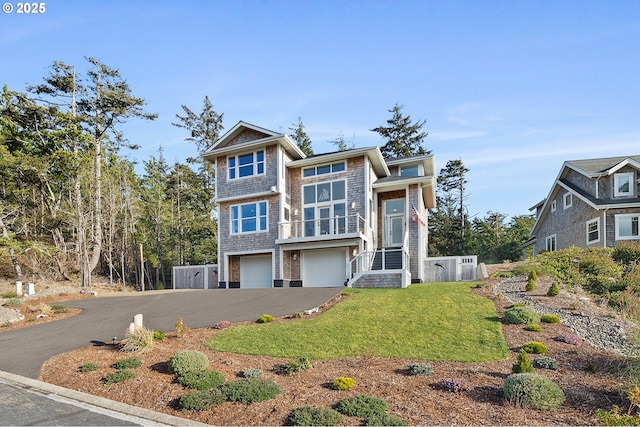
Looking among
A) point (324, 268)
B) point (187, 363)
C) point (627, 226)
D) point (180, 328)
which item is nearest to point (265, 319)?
point (180, 328)

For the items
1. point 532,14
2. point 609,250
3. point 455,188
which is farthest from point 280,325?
point 455,188

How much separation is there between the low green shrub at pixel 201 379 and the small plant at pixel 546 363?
5842 mm

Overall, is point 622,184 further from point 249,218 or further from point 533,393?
point 533,393

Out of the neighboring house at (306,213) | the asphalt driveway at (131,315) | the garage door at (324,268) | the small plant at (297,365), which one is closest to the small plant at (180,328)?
the asphalt driveway at (131,315)

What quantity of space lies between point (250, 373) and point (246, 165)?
51.0 feet

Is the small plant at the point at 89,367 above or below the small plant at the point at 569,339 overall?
below

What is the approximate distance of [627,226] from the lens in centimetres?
2195

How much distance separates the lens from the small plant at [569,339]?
28.7ft

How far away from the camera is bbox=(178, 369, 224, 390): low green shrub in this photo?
6723 mm

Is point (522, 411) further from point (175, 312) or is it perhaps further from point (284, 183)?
point (284, 183)

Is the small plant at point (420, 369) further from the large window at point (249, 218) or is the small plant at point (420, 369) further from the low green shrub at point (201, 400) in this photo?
the large window at point (249, 218)

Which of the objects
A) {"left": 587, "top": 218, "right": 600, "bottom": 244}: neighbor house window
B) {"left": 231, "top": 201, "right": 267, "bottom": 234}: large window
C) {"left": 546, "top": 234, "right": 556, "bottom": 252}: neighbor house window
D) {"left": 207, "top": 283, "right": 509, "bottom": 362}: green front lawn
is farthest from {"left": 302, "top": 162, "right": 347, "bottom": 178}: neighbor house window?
{"left": 546, "top": 234, "right": 556, "bottom": 252}: neighbor house window

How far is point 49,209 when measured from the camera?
2648 cm

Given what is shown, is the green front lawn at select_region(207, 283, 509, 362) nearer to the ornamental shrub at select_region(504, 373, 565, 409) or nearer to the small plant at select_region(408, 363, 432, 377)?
the small plant at select_region(408, 363, 432, 377)
